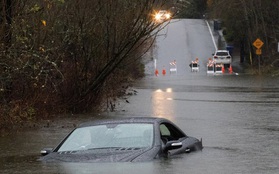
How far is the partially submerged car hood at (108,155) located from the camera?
11.7 metres

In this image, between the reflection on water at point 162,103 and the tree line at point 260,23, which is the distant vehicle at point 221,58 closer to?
the tree line at point 260,23

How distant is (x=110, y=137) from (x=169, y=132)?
1.58 m

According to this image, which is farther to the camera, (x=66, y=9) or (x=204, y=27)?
(x=204, y=27)

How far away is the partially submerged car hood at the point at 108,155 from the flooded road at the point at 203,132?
0.18m

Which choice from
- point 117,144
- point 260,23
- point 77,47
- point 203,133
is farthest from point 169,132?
point 260,23

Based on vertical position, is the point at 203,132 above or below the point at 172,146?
below

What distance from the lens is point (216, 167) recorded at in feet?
41.7

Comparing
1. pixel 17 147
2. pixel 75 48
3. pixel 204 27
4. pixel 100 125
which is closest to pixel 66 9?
pixel 75 48

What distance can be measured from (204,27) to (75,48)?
75.8 meters

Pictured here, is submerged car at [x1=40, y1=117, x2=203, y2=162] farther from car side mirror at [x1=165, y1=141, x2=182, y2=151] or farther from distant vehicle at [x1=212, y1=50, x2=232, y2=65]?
distant vehicle at [x1=212, y1=50, x2=232, y2=65]

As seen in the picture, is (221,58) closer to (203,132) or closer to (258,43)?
(258,43)

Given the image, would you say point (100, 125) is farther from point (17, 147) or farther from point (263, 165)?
point (17, 147)

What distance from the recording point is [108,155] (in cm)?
1180

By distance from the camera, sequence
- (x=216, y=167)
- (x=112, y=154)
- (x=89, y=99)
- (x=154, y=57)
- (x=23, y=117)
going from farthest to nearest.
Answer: (x=154, y=57) → (x=89, y=99) → (x=23, y=117) → (x=216, y=167) → (x=112, y=154)
